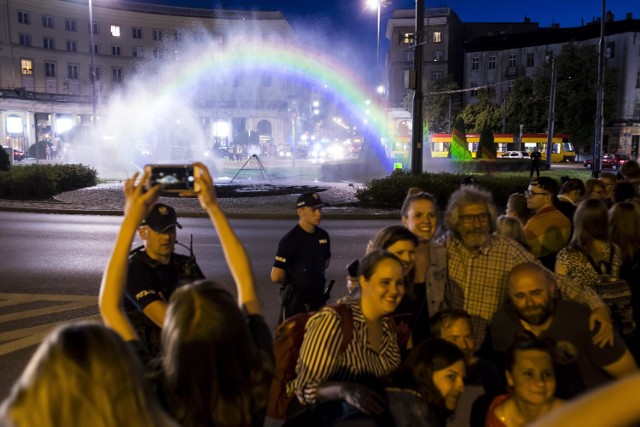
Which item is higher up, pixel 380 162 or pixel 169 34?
pixel 169 34

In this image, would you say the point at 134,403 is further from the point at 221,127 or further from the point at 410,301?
the point at 221,127

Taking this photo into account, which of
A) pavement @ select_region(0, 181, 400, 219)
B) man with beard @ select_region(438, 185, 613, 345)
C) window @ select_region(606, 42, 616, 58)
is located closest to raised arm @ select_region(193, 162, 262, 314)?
man with beard @ select_region(438, 185, 613, 345)

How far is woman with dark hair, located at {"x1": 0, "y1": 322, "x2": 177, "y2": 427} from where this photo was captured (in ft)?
5.21

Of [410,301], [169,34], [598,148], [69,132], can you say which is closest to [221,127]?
[169,34]

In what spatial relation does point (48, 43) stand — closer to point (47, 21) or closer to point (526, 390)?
point (47, 21)

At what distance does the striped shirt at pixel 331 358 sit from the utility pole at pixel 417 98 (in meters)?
14.5

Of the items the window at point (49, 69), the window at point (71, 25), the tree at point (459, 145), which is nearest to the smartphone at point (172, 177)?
the tree at point (459, 145)

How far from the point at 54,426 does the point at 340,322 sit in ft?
4.59

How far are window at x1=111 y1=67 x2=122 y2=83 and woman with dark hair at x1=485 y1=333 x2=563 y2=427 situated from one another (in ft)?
300

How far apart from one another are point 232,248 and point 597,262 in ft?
8.81

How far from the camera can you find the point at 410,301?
3834 millimetres

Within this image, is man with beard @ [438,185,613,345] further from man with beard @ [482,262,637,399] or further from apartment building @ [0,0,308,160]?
apartment building @ [0,0,308,160]

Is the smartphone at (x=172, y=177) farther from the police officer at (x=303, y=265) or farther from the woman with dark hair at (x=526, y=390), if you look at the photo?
the police officer at (x=303, y=265)

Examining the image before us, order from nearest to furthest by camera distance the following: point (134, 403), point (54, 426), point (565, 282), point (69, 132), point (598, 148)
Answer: point (54, 426), point (134, 403), point (565, 282), point (598, 148), point (69, 132)
